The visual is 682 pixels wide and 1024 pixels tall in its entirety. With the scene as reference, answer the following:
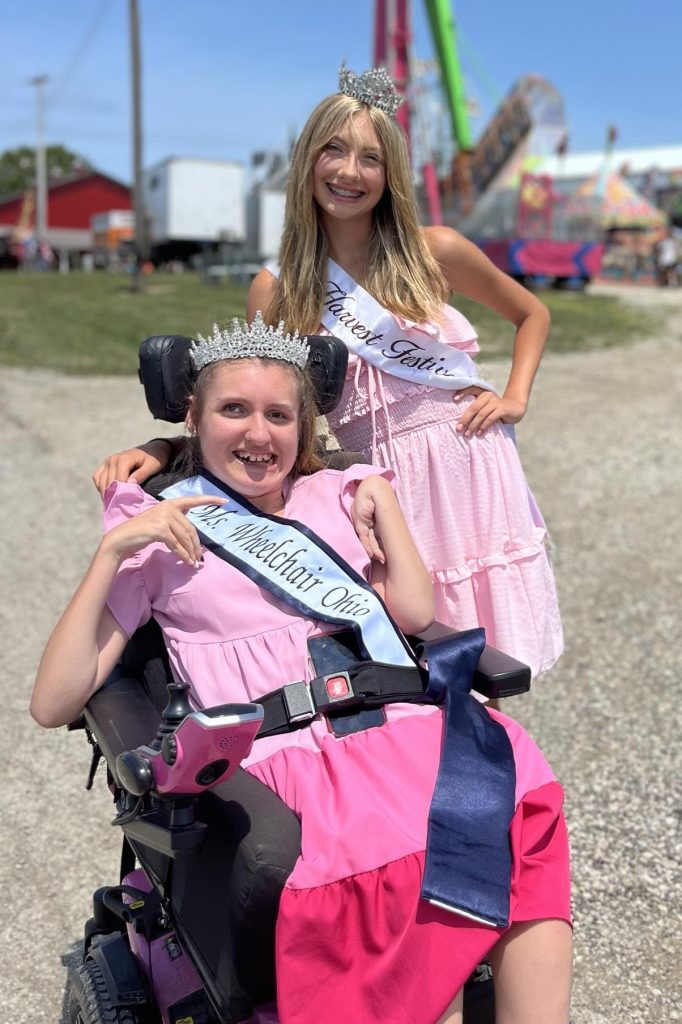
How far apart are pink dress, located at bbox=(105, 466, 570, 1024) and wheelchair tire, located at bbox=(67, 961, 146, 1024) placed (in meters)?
0.44

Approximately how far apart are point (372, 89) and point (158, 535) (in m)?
1.31

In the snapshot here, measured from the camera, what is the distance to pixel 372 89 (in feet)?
8.16

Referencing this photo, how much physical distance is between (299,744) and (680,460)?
6.50 meters

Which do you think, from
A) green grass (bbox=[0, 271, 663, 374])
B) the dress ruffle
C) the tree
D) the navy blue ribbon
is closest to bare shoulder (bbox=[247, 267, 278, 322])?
the navy blue ribbon

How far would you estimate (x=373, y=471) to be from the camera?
2.29 m

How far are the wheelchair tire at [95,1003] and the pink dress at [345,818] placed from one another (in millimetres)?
442

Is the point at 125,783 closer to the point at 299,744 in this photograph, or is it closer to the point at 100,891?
the point at 299,744

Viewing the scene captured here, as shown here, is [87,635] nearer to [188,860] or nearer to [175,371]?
[188,860]

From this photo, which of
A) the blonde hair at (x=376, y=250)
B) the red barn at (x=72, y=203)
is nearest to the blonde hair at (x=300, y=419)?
the blonde hair at (x=376, y=250)

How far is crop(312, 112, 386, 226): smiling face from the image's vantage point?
8.05 ft

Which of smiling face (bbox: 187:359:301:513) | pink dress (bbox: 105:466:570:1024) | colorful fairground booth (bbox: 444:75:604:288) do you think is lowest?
colorful fairground booth (bbox: 444:75:604:288)

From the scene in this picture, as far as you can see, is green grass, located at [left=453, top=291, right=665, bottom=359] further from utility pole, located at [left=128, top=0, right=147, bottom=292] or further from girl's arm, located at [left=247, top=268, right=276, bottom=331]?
girl's arm, located at [left=247, top=268, right=276, bottom=331]

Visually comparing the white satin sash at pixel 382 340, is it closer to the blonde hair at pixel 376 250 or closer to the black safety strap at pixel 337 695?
the blonde hair at pixel 376 250

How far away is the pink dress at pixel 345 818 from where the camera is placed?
5.13ft
